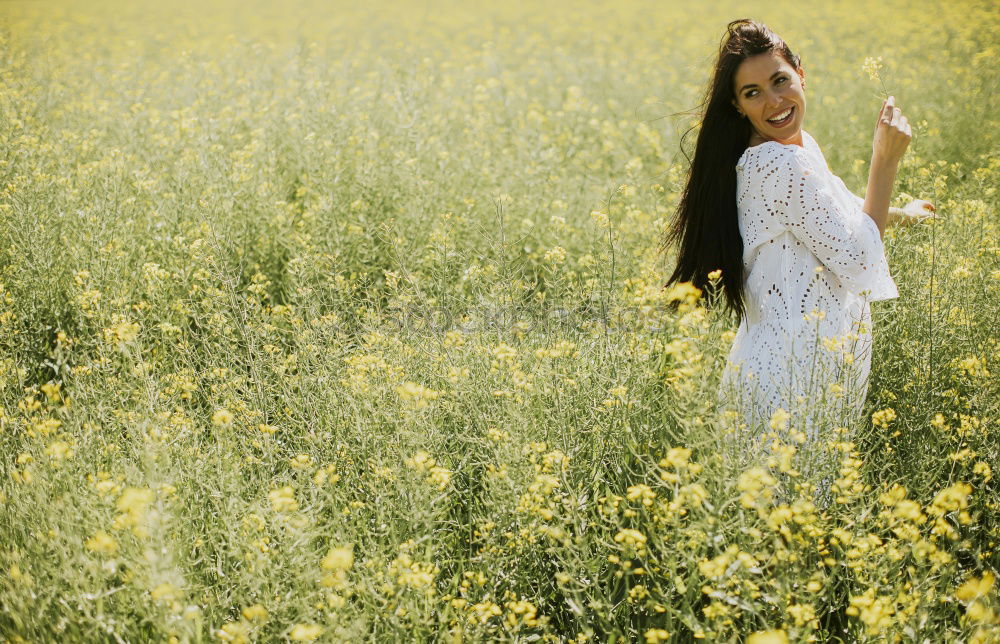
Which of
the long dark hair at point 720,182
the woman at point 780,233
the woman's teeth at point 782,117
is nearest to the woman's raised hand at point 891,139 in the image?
the woman at point 780,233

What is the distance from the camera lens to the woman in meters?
2.47

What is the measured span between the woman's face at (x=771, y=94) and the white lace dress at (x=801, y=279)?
0.30ft

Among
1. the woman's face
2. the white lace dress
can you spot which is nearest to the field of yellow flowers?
the white lace dress

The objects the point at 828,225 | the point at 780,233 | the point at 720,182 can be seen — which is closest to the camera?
the point at 828,225

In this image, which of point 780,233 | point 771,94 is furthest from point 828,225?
point 771,94

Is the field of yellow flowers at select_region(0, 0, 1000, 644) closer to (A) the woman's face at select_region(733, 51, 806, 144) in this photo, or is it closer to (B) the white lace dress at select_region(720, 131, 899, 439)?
(B) the white lace dress at select_region(720, 131, 899, 439)

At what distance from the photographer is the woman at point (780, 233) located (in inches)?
97.1

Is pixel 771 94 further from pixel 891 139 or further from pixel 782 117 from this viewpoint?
pixel 891 139

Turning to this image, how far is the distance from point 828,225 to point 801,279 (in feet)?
0.70

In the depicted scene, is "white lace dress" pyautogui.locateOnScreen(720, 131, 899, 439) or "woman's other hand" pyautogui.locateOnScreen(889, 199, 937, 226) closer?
"white lace dress" pyautogui.locateOnScreen(720, 131, 899, 439)

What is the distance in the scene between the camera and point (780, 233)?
2570 millimetres

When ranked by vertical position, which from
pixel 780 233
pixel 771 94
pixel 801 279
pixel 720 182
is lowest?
pixel 801 279

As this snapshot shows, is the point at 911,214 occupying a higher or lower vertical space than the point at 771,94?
lower

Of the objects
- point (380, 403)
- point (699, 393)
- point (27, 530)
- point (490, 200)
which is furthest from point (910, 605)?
point (490, 200)
